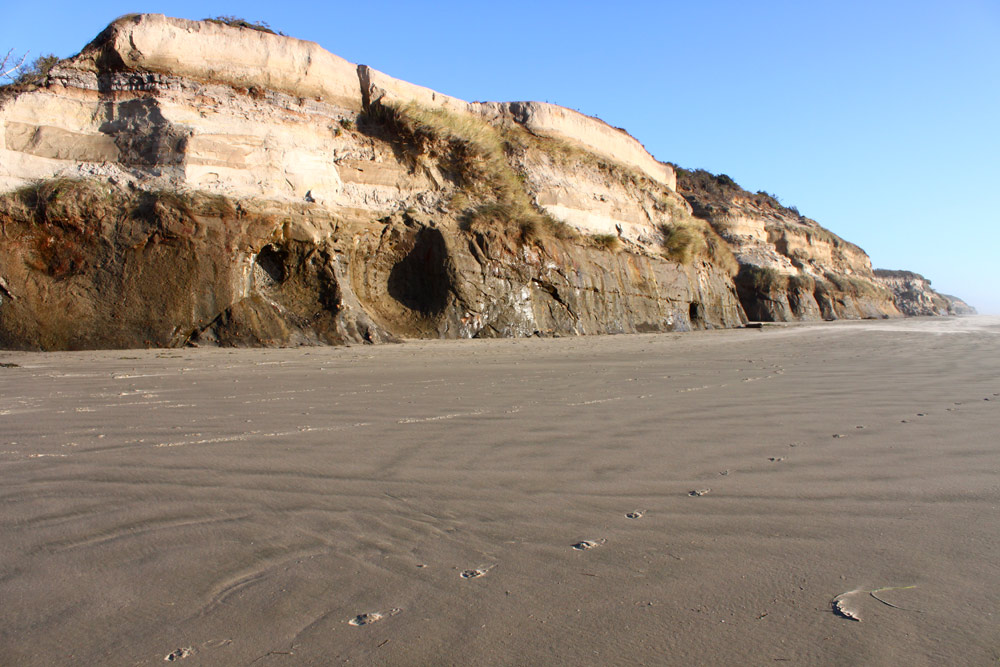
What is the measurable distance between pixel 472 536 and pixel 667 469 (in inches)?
40.2

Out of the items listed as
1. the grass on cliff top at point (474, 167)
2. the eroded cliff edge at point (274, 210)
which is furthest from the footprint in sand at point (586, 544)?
the grass on cliff top at point (474, 167)

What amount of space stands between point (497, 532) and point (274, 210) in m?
9.27

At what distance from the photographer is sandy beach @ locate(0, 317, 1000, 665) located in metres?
1.35

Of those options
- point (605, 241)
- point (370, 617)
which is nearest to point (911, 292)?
point (605, 241)

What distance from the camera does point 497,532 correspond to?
1.93 m

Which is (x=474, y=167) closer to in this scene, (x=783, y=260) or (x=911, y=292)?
(x=783, y=260)

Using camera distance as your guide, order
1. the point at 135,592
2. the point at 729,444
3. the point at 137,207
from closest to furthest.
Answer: the point at 135,592
the point at 729,444
the point at 137,207

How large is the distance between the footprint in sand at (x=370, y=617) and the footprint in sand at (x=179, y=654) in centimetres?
31

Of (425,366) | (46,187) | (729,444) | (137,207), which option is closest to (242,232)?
(137,207)

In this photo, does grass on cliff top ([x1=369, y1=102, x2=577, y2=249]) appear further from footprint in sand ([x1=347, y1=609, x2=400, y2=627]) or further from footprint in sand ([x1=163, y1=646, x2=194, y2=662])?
footprint in sand ([x1=163, y1=646, x2=194, y2=662])

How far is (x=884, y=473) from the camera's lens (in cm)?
248

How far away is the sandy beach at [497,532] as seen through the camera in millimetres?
1348

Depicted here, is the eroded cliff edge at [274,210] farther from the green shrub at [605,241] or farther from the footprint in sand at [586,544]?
the footprint in sand at [586,544]

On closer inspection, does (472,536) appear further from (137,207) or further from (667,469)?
(137,207)
